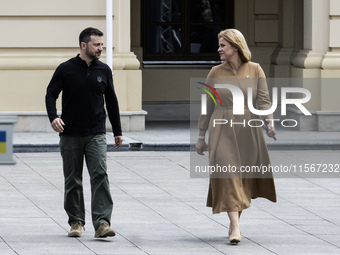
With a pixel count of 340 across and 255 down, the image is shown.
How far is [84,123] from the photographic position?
8.58 m

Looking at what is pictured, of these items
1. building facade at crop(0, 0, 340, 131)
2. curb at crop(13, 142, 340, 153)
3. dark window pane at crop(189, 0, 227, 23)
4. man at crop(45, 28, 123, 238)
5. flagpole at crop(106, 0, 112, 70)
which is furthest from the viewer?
dark window pane at crop(189, 0, 227, 23)

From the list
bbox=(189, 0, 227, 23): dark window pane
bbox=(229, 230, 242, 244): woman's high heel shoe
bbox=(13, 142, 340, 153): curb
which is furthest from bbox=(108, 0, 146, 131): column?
bbox=(229, 230, 242, 244): woman's high heel shoe

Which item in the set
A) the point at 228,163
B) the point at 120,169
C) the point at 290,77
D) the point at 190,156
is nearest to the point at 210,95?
the point at 228,163

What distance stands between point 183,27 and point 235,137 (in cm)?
1214

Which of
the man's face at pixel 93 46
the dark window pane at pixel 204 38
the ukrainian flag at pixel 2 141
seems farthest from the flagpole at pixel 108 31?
the ukrainian flag at pixel 2 141

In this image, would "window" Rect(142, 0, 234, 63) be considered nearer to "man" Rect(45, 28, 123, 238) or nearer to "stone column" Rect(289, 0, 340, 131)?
"stone column" Rect(289, 0, 340, 131)

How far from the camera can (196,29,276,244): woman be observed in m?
8.38

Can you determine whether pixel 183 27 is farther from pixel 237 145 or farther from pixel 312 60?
pixel 237 145

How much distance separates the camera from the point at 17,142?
15.2 m

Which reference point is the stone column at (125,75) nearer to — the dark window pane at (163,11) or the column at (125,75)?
the column at (125,75)

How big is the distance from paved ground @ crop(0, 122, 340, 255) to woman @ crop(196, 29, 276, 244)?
38cm

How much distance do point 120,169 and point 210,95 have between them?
4.75 metres

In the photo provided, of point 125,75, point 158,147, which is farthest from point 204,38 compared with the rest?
point 158,147

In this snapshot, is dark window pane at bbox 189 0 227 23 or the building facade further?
dark window pane at bbox 189 0 227 23
